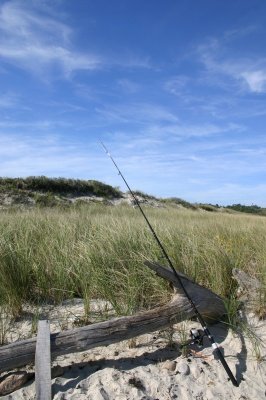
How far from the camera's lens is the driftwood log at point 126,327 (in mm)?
2854

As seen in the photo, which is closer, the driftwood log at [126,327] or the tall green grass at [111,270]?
the driftwood log at [126,327]

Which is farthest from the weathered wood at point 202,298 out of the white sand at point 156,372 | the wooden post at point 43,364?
the wooden post at point 43,364

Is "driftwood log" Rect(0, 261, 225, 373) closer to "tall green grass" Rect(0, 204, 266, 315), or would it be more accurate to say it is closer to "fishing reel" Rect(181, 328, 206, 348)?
"fishing reel" Rect(181, 328, 206, 348)

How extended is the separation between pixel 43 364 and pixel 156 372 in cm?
88

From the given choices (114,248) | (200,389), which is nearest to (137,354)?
(200,389)

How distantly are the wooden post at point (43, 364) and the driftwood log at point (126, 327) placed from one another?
0.06 m

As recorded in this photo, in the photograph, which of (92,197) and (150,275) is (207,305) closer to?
(150,275)

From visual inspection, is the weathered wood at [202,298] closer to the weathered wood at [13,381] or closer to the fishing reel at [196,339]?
the fishing reel at [196,339]

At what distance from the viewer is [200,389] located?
2.87m

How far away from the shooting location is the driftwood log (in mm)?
2854

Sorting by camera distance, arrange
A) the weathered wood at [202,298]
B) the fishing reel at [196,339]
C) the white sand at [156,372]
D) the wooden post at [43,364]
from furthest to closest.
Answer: the weathered wood at [202,298] < the fishing reel at [196,339] < the white sand at [156,372] < the wooden post at [43,364]

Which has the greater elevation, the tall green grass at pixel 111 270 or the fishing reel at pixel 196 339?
the tall green grass at pixel 111 270

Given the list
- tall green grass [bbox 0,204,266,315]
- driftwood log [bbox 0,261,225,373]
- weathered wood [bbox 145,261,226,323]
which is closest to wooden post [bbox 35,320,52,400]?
driftwood log [bbox 0,261,225,373]

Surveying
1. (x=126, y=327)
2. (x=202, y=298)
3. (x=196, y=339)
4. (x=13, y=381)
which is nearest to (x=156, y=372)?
(x=126, y=327)
